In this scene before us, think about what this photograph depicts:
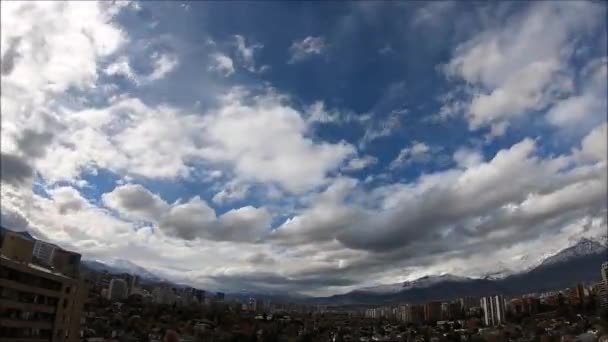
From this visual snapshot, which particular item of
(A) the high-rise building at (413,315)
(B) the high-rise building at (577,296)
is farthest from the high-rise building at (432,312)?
(B) the high-rise building at (577,296)

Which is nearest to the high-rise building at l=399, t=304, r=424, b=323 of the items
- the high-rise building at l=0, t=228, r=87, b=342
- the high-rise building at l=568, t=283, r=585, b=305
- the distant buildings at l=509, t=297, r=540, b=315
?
the distant buildings at l=509, t=297, r=540, b=315

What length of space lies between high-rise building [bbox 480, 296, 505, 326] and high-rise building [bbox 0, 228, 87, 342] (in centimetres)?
5551

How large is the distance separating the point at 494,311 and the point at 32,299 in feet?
204

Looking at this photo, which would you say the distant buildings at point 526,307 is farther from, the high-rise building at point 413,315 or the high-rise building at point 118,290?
the high-rise building at point 118,290

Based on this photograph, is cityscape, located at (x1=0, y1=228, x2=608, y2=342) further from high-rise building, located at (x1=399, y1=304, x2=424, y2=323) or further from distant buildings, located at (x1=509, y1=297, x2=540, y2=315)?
high-rise building, located at (x1=399, y1=304, x2=424, y2=323)

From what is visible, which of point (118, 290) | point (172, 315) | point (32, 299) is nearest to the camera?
point (32, 299)

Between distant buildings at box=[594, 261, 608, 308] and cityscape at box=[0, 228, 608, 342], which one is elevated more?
distant buildings at box=[594, 261, 608, 308]

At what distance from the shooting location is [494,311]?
70.9 metres

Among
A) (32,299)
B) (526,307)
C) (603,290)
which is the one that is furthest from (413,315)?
(32,299)

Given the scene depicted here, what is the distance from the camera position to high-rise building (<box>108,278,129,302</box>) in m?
65.1

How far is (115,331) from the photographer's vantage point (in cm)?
3975

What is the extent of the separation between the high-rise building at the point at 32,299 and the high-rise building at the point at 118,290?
38.6 m

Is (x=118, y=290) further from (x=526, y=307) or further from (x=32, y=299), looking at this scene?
(x=526, y=307)

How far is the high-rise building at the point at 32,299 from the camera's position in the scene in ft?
71.3
